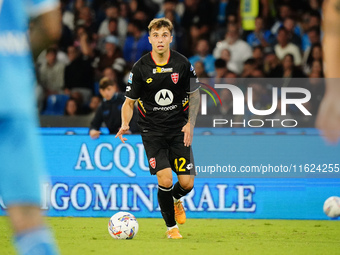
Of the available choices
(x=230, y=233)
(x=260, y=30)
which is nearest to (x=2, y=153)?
(x=230, y=233)

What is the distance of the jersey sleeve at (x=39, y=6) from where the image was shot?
301 centimetres

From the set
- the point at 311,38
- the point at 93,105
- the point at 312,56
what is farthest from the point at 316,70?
the point at 93,105

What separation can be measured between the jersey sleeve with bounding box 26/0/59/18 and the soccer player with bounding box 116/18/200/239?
4603mm

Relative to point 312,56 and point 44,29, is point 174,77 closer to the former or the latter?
point 44,29

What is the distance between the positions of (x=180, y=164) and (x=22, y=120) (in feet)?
16.0

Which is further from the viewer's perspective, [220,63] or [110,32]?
[110,32]

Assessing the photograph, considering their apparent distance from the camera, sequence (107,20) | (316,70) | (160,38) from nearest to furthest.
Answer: (160,38), (316,70), (107,20)

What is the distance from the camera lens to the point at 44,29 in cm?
303

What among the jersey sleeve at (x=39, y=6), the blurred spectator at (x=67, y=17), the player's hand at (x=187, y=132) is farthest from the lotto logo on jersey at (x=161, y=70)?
the blurred spectator at (x=67, y=17)

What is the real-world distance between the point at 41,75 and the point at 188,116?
6.48 meters

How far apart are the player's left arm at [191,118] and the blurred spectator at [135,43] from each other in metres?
5.32

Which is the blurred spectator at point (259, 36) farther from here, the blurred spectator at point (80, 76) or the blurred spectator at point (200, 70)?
the blurred spectator at point (80, 76)

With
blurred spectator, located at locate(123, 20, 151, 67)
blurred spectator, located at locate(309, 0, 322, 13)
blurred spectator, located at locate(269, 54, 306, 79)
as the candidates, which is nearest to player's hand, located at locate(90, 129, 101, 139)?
blurred spectator, located at locate(123, 20, 151, 67)

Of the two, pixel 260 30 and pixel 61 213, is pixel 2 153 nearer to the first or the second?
pixel 61 213
